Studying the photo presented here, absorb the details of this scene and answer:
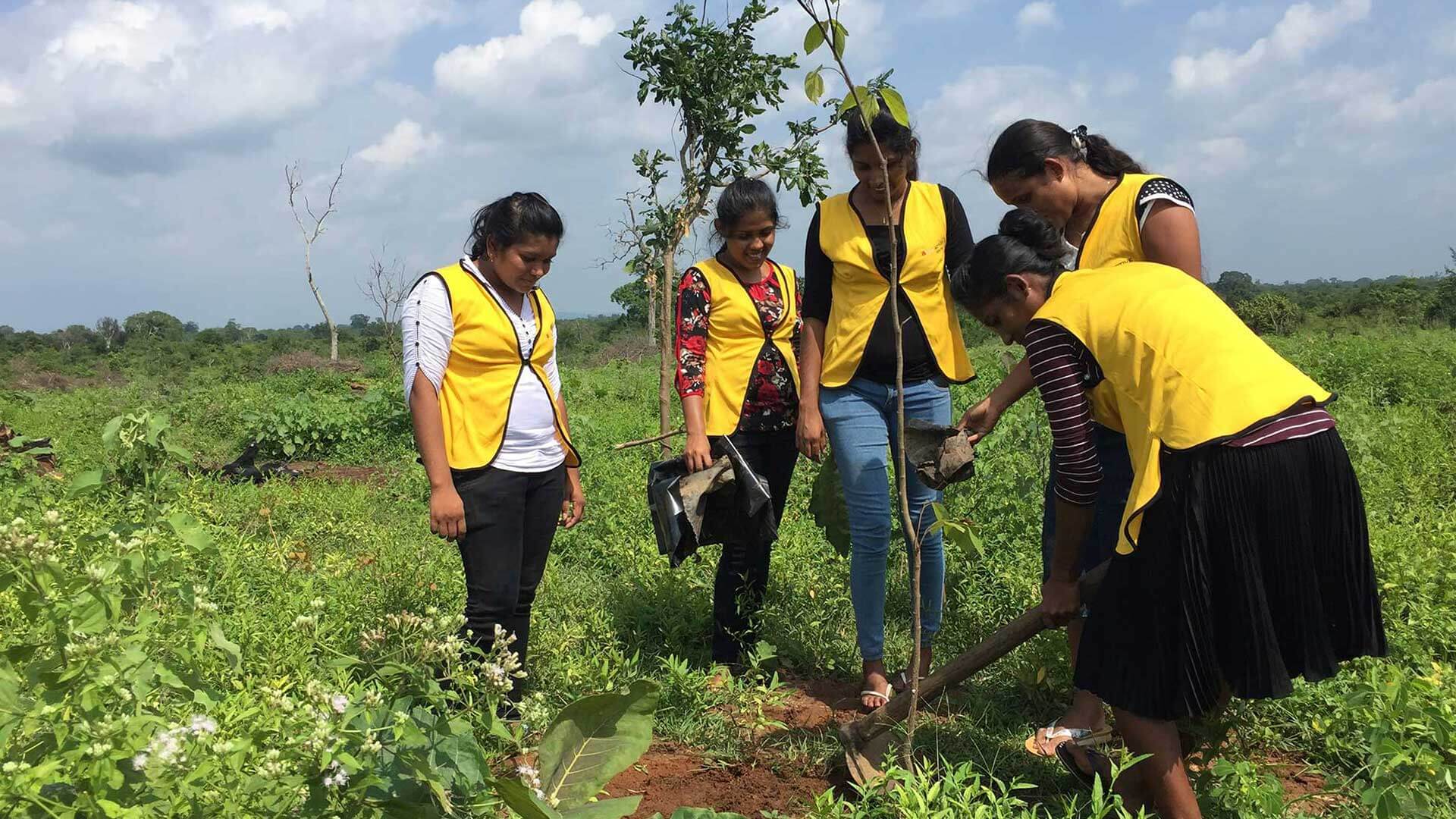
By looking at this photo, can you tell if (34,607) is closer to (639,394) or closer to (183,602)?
(183,602)

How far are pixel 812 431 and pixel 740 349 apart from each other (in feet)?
1.22

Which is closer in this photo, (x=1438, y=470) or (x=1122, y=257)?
(x=1122, y=257)

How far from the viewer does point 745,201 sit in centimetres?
300

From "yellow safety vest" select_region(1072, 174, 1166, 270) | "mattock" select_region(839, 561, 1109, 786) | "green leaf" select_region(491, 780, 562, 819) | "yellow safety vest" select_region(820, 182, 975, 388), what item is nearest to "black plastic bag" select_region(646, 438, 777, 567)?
"yellow safety vest" select_region(820, 182, 975, 388)

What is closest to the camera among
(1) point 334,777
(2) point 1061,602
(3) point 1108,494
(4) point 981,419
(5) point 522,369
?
(1) point 334,777

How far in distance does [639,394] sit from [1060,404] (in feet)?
34.5

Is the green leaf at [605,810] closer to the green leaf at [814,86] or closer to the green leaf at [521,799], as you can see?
the green leaf at [521,799]

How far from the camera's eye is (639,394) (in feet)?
40.7

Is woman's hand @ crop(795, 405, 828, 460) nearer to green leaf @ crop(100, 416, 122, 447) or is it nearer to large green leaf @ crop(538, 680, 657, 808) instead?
large green leaf @ crop(538, 680, 657, 808)

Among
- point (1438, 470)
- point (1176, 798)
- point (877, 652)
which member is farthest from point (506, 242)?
point (1438, 470)

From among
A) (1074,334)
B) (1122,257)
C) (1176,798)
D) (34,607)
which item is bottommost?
(1176,798)

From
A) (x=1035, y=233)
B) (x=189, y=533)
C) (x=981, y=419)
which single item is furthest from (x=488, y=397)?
(x=1035, y=233)

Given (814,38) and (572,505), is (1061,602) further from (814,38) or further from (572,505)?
(572,505)

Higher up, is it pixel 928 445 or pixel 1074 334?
pixel 1074 334
